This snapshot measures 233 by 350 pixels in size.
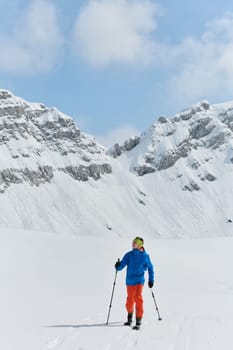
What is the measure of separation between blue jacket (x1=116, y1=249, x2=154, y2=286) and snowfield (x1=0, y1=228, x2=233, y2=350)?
0.91m

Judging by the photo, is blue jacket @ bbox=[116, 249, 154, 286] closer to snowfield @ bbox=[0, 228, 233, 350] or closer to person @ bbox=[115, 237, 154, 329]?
person @ bbox=[115, 237, 154, 329]

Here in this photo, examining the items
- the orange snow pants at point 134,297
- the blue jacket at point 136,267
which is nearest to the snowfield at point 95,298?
the orange snow pants at point 134,297

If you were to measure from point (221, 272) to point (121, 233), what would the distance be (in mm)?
138735

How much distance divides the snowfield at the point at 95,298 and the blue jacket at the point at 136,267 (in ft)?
2.98

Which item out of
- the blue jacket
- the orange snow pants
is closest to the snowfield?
the orange snow pants

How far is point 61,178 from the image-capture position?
19288 cm

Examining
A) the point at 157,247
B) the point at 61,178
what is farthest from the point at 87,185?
the point at 157,247

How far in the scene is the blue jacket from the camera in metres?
11.0

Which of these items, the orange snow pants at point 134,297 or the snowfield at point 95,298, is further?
the orange snow pants at point 134,297

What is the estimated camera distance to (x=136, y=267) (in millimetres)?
11109

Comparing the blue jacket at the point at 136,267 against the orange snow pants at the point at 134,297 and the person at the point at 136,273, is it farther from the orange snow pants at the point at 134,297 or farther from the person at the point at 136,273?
the orange snow pants at the point at 134,297

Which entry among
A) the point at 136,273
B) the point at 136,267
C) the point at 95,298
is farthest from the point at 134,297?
the point at 95,298

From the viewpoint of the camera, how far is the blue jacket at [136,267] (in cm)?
1105

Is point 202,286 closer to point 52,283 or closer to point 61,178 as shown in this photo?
point 52,283
